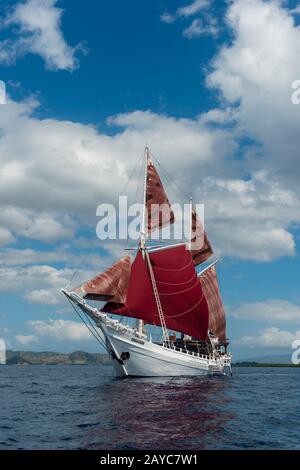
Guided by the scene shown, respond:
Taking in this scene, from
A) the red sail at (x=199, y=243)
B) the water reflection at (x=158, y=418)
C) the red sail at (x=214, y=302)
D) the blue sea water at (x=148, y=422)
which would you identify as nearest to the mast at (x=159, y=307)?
the water reflection at (x=158, y=418)

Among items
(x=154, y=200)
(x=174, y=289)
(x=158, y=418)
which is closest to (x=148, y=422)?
(x=158, y=418)

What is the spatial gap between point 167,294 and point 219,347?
100ft

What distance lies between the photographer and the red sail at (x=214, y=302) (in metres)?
102

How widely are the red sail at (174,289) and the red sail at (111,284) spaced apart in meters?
1.84

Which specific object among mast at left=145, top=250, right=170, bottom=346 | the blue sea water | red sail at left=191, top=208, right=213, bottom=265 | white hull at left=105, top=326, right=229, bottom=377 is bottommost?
the blue sea water

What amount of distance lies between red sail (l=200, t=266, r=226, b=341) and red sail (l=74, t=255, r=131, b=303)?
32.4m

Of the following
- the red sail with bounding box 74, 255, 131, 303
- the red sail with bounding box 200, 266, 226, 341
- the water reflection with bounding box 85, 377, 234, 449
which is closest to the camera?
the water reflection with bounding box 85, 377, 234, 449

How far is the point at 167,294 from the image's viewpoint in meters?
80.6

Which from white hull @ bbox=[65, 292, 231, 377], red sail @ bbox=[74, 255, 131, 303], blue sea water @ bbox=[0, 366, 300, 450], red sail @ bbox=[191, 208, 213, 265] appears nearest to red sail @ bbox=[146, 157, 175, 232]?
red sail @ bbox=[74, 255, 131, 303]

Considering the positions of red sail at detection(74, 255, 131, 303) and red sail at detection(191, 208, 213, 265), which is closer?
red sail at detection(74, 255, 131, 303)

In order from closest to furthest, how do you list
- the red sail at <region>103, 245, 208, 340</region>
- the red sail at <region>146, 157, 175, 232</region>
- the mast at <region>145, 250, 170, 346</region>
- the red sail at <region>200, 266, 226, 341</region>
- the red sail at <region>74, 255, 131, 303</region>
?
the red sail at <region>74, 255, 131, 303</region> < the red sail at <region>103, 245, 208, 340</region> < the mast at <region>145, 250, 170, 346</region> < the red sail at <region>146, 157, 175, 232</region> < the red sail at <region>200, 266, 226, 341</region>

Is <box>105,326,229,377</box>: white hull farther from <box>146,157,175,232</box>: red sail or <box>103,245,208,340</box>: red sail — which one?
<box>146,157,175,232</box>: red sail

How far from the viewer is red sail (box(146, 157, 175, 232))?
8419 cm
